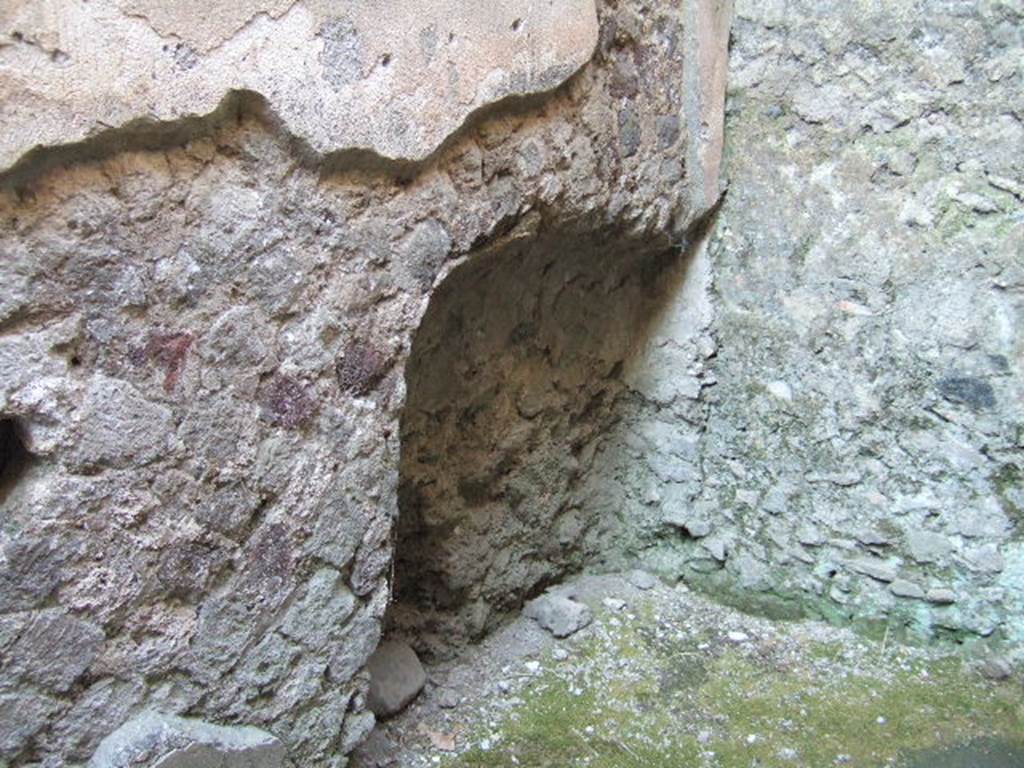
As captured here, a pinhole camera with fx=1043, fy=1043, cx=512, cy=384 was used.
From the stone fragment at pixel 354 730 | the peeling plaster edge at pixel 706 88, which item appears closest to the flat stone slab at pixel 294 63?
the peeling plaster edge at pixel 706 88

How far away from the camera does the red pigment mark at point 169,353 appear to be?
1.30 meters

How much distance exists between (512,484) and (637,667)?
453 mm

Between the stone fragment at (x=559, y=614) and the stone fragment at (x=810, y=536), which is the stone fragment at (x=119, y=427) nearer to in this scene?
the stone fragment at (x=559, y=614)

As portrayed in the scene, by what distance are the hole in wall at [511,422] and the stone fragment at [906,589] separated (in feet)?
1.98

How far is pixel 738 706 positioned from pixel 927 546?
50 centimetres

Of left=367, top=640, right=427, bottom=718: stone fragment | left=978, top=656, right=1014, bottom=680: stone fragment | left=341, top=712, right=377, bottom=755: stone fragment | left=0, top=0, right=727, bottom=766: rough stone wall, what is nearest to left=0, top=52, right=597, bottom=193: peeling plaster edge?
left=0, top=0, right=727, bottom=766: rough stone wall

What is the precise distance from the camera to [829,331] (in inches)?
84.4

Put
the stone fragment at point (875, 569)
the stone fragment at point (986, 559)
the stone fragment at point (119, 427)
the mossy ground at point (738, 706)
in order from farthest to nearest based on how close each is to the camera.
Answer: the stone fragment at point (875, 569) → the stone fragment at point (986, 559) → the mossy ground at point (738, 706) → the stone fragment at point (119, 427)

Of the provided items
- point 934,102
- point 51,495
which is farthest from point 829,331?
point 51,495

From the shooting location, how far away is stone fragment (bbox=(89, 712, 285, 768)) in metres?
1.32

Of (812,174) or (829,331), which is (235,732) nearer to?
(829,331)

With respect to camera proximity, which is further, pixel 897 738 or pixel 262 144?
pixel 897 738

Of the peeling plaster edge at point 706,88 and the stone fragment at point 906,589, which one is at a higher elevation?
the peeling plaster edge at point 706,88

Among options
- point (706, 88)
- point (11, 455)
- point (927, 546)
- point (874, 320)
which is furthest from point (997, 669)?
point (11, 455)
